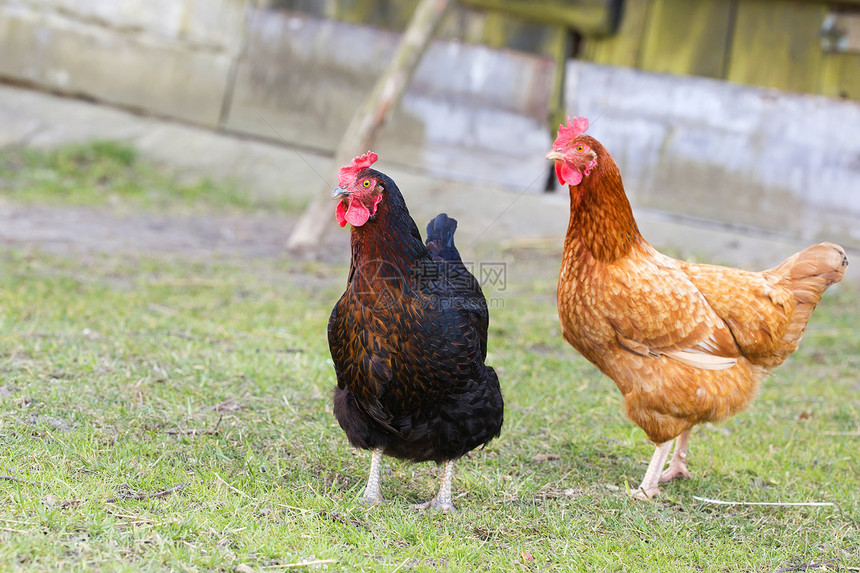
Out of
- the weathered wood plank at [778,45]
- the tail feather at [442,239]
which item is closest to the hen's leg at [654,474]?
the tail feather at [442,239]

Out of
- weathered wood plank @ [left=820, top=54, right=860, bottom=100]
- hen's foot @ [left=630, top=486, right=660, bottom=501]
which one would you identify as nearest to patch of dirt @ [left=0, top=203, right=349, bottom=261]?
hen's foot @ [left=630, top=486, right=660, bottom=501]

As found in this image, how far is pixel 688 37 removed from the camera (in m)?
8.52

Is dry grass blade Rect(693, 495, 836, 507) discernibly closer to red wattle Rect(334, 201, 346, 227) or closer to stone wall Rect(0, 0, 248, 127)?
red wattle Rect(334, 201, 346, 227)

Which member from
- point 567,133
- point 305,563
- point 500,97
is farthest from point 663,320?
point 500,97

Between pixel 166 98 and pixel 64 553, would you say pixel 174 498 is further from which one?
pixel 166 98

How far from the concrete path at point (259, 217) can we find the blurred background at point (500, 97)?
0.11ft

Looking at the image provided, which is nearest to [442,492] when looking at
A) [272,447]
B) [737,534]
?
[272,447]

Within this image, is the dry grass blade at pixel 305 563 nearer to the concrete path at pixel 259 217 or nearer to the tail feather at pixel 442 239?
the tail feather at pixel 442 239

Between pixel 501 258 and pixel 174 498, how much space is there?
4.93 metres

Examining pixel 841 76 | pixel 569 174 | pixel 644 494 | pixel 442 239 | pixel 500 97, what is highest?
pixel 841 76

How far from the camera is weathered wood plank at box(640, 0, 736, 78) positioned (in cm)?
839

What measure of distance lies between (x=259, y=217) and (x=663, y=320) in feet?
17.6

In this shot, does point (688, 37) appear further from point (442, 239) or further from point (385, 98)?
point (442, 239)

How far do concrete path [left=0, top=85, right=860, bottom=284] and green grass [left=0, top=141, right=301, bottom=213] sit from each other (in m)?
0.23
